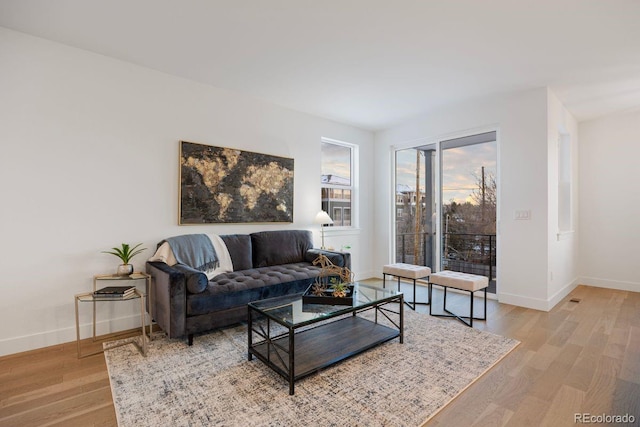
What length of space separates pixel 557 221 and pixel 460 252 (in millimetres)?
1250

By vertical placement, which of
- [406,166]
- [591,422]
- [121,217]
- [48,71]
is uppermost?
[48,71]

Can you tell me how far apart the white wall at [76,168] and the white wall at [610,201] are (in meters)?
5.67

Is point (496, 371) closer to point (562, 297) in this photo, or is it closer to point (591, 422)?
point (591, 422)

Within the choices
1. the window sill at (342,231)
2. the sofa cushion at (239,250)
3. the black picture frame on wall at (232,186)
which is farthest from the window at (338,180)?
the sofa cushion at (239,250)

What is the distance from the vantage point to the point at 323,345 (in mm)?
2451

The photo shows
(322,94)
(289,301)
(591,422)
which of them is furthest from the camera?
(322,94)

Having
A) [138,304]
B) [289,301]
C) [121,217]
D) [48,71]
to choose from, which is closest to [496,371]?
[289,301]

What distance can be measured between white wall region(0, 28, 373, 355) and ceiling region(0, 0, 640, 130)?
0.74 ft

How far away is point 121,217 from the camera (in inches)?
120

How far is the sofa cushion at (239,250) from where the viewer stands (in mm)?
3549

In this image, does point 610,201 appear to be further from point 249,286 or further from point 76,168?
point 76,168

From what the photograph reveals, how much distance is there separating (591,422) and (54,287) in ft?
13.1

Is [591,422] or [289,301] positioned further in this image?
[289,301]

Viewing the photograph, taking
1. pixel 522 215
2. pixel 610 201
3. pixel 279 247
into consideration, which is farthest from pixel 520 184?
pixel 279 247
